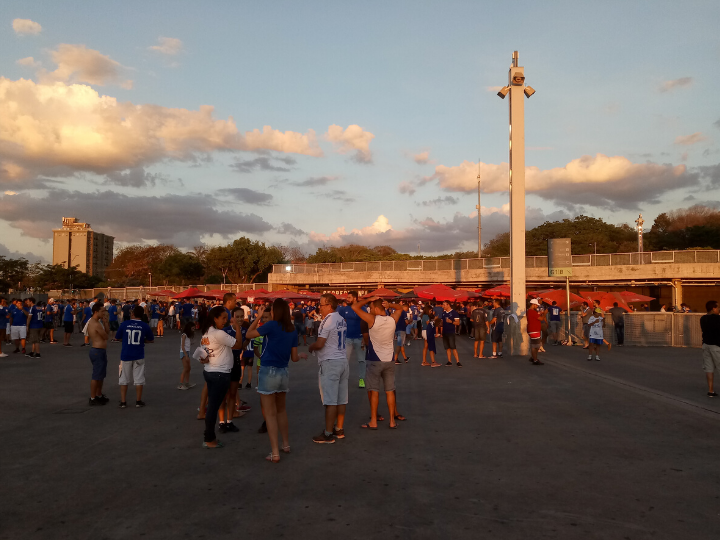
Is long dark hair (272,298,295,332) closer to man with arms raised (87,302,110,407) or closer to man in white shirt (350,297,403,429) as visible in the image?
man in white shirt (350,297,403,429)

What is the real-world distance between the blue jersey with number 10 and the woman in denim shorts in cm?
363

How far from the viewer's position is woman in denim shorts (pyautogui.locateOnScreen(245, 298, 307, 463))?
6.35 metres

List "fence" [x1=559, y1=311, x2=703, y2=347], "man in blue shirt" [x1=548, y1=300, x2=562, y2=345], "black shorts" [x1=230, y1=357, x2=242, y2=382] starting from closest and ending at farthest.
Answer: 1. "black shorts" [x1=230, y1=357, x2=242, y2=382]
2. "fence" [x1=559, y1=311, x2=703, y2=347]
3. "man in blue shirt" [x1=548, y1=300, x2=562, y2=345]

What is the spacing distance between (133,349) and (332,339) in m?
4.25

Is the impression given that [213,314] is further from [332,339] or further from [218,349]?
[332,339]

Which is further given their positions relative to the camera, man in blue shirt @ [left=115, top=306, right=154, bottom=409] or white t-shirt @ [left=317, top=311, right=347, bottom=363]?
man in blue shirt @ [left=115, top=306, right=154, bottom=409]

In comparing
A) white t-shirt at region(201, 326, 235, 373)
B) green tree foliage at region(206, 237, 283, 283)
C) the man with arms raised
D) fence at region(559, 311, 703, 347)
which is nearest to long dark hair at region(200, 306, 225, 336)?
white t-shirt at region(201, 326, 235, 373)

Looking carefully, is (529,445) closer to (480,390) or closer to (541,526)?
(541,526)

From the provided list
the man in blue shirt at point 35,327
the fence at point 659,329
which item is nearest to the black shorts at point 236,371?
the man in blue shirt at point 35,327

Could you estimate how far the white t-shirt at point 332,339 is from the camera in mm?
7039

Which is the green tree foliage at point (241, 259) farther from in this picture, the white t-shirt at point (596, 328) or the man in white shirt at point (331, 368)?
the man in white shirt at point (331, 368)

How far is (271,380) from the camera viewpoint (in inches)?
252

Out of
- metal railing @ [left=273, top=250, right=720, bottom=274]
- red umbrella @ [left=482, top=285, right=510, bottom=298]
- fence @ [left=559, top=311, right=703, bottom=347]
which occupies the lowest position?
fence @ [left=559, top=311, right=703, bottom=347]

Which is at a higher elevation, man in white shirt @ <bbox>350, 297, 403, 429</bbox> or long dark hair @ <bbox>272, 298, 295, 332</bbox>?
long dark hair @ <bbox>272, 298, 295, 332</bbox>
